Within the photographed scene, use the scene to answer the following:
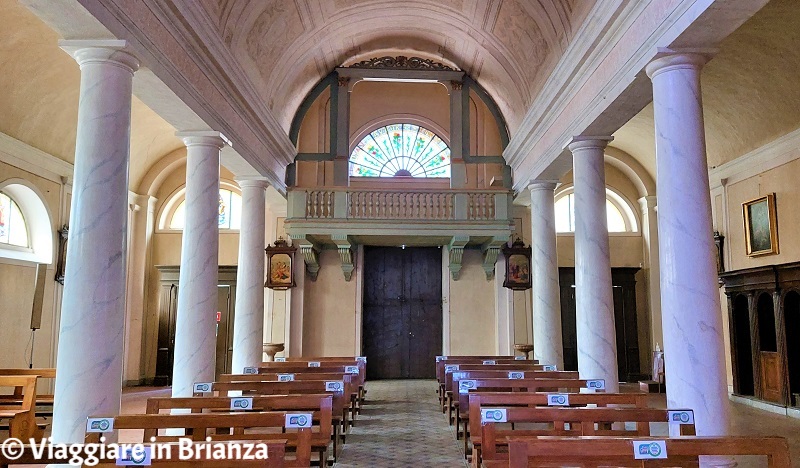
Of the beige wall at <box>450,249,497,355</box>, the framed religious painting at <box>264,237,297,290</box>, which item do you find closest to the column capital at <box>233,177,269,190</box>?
the framed religious painting at <box>264,237,297,290</box>

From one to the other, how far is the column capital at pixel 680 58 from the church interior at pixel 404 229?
0.02 m

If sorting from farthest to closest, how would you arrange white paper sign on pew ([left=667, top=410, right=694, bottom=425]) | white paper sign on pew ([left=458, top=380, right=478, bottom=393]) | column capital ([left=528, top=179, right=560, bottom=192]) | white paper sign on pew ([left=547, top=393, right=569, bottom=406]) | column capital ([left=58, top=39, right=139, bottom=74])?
column capital ([left=528, top=179, right=560, bottom=192]), white paper sign on pew ([left=458, top=380, right=478, bottom=393]), white paper sign on pew ([left=547, top=393, right=569, bottom=406]), column capital ([left=58, top=39, right=139, bottom=74]), white paper sign on pew ([left=667, top=410, right=694, bottom=425])

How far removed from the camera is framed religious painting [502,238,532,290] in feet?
51.5

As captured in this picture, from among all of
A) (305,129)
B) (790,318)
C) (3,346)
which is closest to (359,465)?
(3,346)

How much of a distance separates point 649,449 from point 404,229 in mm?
11345

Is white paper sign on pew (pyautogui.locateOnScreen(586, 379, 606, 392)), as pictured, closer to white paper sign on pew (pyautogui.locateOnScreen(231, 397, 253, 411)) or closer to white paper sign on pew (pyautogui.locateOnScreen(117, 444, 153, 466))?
white paper sign on pew (pyautogui.locateOnScreen(231, 397, 253, 411))

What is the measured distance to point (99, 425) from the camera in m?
4.89

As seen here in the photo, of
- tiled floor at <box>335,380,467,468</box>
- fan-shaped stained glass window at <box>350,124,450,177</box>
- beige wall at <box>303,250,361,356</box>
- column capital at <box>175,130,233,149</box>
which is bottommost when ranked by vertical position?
tiled floor at <box>335,380,467,468</box>

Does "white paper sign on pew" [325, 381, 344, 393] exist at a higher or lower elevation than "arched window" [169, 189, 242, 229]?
lower

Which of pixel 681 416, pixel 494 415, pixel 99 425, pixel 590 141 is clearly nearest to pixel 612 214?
pixel 590 141

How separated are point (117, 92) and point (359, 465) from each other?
4.84 meters

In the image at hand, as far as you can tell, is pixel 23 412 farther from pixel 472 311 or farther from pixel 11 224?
pixel 472 311

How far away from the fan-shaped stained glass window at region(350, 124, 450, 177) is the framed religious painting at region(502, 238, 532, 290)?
3.07 meters

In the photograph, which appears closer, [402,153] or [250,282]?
[250,282]
